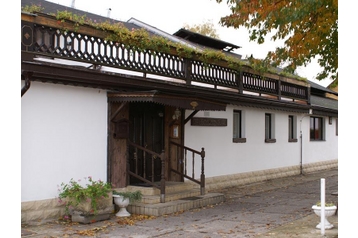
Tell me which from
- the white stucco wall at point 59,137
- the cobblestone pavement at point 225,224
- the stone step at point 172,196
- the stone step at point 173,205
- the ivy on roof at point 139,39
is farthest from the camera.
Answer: the stone step at point 172,196

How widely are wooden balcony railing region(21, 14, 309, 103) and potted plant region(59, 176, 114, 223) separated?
107 inches

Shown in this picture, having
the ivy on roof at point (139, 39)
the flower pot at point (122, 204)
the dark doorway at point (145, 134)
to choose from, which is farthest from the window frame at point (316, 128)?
the flower pot at point (122, 204)

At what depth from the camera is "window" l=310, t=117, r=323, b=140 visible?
21983 mm

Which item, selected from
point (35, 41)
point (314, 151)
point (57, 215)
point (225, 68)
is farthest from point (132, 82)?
point (314, 151)

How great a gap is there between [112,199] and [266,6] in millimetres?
6038

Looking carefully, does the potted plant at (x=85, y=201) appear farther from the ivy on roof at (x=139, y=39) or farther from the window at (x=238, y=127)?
the window at (x=238, y=127)

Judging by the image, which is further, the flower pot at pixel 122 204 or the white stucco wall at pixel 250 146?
the white stucco wall at pixel 250 146

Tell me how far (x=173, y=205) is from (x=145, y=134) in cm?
234

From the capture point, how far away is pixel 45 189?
9273mm

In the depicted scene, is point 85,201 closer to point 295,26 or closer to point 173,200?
point 173,200

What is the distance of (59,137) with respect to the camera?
377 inches

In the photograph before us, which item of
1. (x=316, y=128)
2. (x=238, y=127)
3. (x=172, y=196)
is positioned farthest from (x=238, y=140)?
(x=316, y=128)

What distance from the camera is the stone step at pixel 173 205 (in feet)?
33.3

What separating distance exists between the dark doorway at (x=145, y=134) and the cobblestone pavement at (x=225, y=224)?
1913 millimetres
